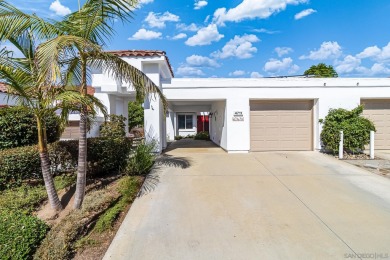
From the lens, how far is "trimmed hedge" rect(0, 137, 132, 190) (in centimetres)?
584

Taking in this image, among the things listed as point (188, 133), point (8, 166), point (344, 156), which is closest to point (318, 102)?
point (344, 156)

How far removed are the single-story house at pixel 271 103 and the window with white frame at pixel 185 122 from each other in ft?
44.4

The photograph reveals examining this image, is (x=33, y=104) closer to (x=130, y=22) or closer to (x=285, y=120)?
(x=130, y=22)

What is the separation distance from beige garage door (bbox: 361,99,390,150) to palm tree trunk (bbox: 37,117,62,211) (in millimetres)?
12606

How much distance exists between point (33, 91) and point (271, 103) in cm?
950

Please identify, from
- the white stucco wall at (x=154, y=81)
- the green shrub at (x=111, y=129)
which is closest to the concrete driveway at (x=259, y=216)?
the green shrub at (x=111, y=129)

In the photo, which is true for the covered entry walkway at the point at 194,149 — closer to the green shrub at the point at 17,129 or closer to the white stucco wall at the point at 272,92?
the white stucco wall at the point at 272,92

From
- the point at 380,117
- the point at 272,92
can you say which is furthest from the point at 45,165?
the point at 380,117

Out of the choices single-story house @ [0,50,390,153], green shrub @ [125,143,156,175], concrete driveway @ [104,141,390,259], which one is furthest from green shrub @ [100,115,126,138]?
concrete driveway @ [104,141,390,259]

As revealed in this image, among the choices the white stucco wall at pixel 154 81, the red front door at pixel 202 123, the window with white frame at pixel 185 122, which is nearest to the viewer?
the white stucco wall at pixel 154 81

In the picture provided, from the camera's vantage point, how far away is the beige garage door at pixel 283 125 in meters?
11.5

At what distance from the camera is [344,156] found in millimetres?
10047

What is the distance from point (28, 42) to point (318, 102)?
35.3 feet

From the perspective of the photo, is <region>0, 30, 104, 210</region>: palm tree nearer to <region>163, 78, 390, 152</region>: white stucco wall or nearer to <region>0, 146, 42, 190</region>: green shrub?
<region>0, 146, 42, 190</region>: green shrub
